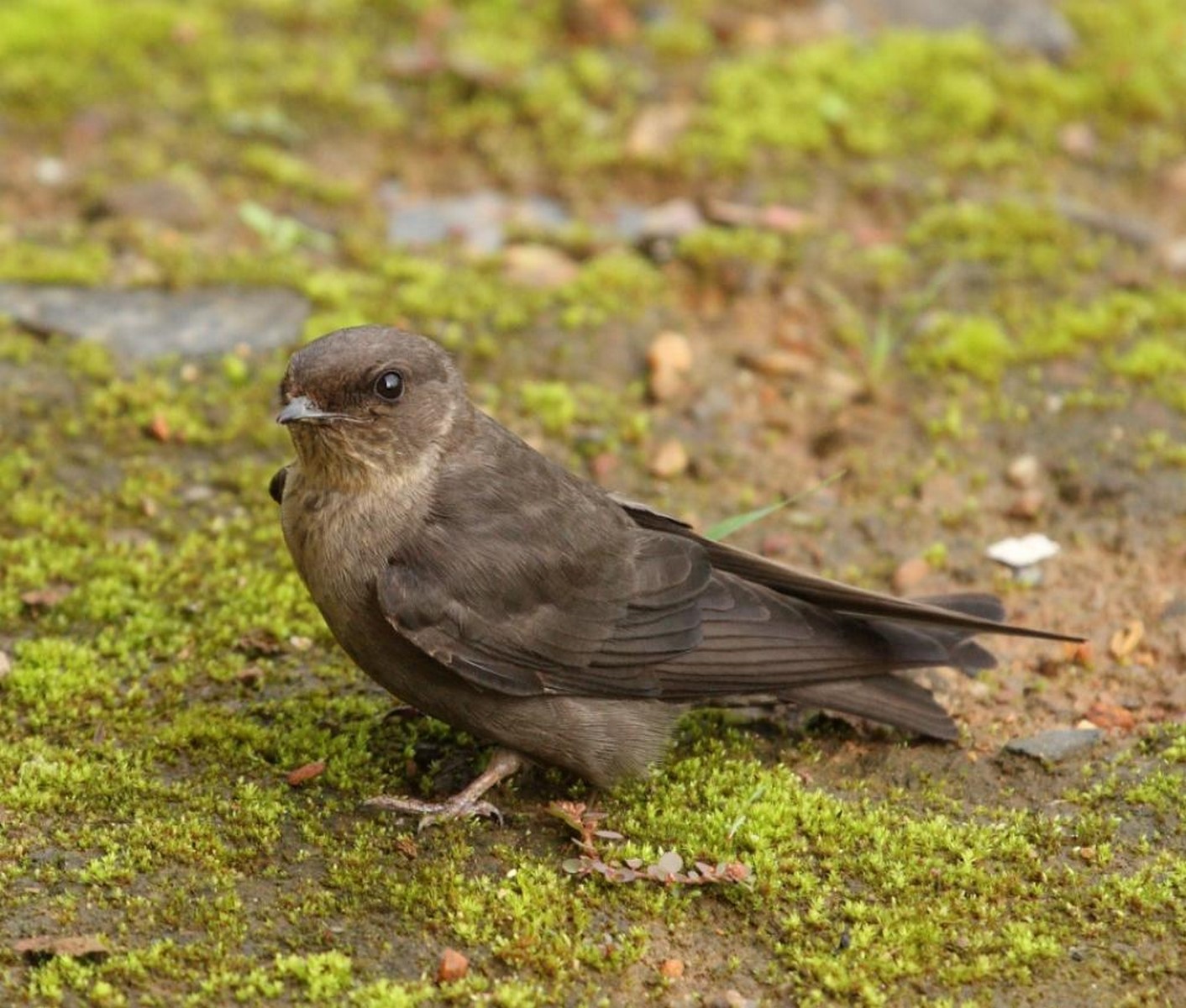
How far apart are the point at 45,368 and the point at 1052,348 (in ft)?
15.8

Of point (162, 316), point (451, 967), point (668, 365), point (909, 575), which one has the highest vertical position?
point (162, 316)

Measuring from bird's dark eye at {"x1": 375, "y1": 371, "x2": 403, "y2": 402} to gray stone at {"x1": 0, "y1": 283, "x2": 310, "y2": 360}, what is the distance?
7.59ft

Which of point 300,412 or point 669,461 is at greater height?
point 300,412

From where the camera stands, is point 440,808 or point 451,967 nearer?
point 451,967

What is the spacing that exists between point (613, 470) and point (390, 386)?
193 cm

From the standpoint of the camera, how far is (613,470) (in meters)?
7.45

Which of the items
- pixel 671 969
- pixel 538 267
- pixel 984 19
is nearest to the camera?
pixel 671 969

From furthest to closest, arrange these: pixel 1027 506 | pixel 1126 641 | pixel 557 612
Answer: pixel 1027 506
pixel 1126 641
pixel 557 612

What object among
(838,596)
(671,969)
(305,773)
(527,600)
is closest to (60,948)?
(305,773)

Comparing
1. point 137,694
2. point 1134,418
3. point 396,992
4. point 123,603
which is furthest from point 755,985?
point 1134,418

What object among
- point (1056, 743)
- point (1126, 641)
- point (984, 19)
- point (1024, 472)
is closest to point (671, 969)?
point (1056, 743)

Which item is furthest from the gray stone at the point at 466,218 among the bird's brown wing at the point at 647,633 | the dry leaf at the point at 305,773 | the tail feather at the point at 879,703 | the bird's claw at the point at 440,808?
the bird's claw at the point at 440,808

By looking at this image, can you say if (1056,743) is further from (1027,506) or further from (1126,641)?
(1027,506)

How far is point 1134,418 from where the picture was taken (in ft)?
25.2
